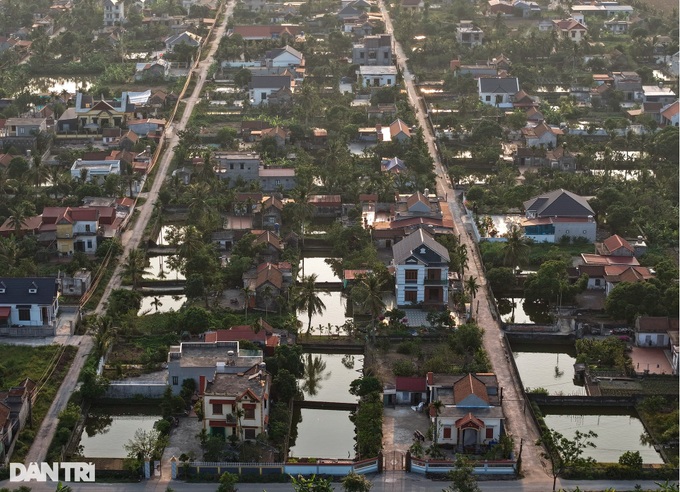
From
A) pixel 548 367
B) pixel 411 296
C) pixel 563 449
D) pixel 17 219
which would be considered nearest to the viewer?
pixel 563 449

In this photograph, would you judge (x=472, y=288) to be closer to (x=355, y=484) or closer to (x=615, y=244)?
(x=615, y=244)

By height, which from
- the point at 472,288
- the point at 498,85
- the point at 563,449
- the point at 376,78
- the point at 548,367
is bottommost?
the point at 563,449

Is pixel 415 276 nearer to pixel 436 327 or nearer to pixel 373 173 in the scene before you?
pixel 436 327

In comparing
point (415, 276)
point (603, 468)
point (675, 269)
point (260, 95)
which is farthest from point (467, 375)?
point (260, 95)

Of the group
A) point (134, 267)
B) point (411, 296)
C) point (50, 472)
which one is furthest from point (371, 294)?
point (50, 472)

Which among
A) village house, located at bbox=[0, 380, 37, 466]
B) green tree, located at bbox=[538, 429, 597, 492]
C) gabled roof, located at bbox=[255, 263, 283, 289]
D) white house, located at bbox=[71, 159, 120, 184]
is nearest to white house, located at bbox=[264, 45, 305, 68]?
white house, located at bbox=[71, 159, 120, 184]

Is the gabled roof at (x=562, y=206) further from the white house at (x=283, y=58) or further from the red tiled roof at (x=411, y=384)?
the white house at (x=283, y=58)

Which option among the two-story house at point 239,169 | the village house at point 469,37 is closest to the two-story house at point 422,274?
the two-story house at point 239,169
